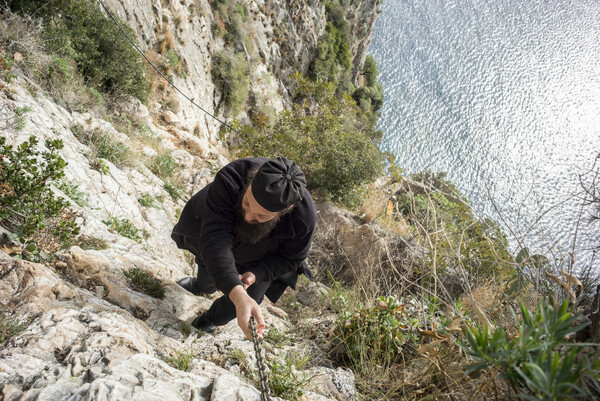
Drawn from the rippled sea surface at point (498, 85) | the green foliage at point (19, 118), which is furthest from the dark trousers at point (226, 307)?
the rippled sea surface at point (498, 85)

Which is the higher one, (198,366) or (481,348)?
(481,348)

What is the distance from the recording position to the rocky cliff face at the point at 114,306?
1.49 m

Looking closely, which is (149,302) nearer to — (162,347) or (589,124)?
(162,347)

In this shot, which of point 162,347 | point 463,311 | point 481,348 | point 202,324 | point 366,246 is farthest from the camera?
point 366,246

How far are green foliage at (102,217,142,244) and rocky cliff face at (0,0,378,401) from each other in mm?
45

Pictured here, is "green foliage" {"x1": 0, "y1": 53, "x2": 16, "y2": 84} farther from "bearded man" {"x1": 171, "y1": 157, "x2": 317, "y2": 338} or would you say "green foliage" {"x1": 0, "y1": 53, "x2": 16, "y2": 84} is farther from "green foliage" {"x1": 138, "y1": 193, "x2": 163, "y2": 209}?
"bearded man" {"x1": 171, "y1": 157, "x2": 317, "y2": 338}

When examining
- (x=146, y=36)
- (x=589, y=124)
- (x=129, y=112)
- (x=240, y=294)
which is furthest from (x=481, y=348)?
(x=589, y=124)

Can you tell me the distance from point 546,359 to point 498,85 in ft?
68.2

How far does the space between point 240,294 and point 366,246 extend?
4178mm

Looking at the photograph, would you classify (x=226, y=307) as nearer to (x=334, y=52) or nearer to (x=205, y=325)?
(x=205, y=325)

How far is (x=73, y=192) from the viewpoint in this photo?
3475 mm

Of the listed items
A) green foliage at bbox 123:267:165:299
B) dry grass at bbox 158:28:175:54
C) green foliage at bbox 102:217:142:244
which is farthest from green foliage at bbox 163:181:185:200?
dry grass at bbox 158:28:175:54

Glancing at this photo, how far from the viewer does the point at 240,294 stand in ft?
6.57

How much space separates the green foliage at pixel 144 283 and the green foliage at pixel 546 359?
8.18 feet
